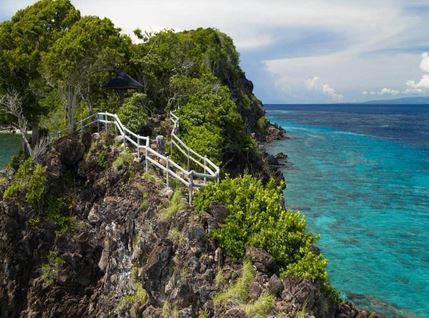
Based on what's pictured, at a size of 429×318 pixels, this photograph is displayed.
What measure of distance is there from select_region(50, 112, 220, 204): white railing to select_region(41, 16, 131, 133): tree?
1767 millimetres

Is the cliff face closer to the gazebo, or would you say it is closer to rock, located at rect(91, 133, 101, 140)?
rock, located at rect(91, 133, 101, 140)

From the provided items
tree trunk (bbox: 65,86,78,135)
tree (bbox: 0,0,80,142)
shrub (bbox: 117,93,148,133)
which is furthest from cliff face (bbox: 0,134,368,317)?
tree (bbox: 0,0,80,142)

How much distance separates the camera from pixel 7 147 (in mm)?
77125

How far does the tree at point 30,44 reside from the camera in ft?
90.8

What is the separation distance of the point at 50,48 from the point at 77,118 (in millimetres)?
6239

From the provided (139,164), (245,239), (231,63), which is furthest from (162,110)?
(231,63)

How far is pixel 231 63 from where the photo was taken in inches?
3703

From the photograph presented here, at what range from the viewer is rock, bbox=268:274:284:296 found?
570 inches

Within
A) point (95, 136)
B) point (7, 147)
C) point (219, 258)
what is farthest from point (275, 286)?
point (7, 147)

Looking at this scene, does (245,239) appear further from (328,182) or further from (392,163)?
(392,163)

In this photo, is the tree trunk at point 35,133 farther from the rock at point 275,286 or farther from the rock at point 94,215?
the rock at point 275,286

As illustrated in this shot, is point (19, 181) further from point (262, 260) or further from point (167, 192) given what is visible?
point (262, 260)

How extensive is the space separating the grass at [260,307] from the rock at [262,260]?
1.32 m

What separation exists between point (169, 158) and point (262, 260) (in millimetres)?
8634
